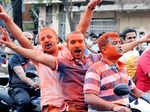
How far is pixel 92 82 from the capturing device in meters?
3.32

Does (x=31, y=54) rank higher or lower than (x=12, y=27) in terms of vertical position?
lower

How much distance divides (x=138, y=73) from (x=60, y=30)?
23929mm

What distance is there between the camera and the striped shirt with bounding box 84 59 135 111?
10.9ft

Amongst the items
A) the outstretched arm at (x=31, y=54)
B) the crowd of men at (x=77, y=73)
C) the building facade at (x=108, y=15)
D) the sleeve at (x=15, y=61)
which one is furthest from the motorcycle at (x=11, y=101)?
the building facade at (x=108, y=15)

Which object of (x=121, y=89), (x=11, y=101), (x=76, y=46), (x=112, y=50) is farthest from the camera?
(x=11, y=101)

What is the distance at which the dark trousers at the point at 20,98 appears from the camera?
17.9 ft

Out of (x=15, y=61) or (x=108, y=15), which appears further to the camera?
(x=108, y=15)

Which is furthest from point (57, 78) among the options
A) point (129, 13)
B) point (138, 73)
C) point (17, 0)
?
point (129, 13)

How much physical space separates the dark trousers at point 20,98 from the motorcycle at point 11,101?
70mm

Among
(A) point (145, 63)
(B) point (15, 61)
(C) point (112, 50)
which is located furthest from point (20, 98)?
(C) point (112, 50)

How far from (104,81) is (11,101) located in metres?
2.74

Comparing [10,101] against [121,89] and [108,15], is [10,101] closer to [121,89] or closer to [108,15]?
[121,89]

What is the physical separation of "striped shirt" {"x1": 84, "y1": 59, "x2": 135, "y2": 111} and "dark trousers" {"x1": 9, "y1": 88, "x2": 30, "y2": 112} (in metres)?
2.21

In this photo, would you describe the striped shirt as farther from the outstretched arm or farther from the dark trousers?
the dark trousers
